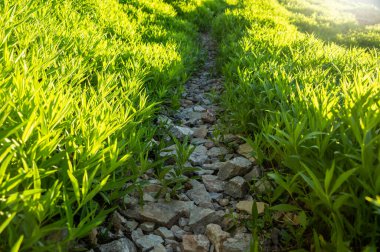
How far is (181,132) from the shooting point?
333 cm

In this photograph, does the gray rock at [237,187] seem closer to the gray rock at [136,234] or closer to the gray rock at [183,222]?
the gray rock at [183,222]

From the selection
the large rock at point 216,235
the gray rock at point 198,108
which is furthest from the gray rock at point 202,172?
the gray rock at point 198,108

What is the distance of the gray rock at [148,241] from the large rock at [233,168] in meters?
0.84

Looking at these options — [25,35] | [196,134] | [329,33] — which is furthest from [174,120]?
[329,33]

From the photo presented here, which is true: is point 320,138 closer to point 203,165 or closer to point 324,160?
point 324,160

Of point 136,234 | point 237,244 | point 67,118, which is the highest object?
point 67,118

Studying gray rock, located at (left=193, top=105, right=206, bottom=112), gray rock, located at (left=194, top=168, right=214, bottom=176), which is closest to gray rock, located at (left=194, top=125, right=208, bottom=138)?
gray rock, located at (left=193, top=105, right=206, bottom=112)

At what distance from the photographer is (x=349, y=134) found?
2.00 m

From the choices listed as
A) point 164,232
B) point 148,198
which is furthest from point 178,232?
point 148,198

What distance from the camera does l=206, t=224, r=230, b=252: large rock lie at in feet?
6.31

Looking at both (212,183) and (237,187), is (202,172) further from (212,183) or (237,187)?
(237,187)

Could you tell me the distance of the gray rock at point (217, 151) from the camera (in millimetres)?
3041

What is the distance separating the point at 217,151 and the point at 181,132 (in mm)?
419

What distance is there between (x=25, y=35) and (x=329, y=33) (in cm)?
870
